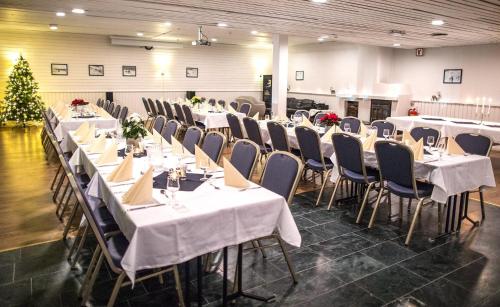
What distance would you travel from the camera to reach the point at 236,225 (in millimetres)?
2475

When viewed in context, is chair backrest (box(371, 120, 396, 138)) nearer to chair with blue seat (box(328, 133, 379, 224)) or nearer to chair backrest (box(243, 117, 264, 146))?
chair with blue seat (box(328, 133, 379, 224))

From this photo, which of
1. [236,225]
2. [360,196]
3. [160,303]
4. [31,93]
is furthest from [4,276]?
[31,93]

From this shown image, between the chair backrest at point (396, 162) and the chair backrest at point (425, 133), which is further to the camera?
the chair backrest at point (425, 133)

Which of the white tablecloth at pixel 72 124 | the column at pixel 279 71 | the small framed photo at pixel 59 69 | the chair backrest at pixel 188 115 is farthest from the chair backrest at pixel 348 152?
the small framed photo at pixel 59 69

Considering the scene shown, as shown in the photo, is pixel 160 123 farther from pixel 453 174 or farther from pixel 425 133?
pixel 453 174

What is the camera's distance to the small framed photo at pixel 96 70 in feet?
44.8

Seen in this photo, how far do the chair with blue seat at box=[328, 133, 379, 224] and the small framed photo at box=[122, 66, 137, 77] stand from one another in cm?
1155

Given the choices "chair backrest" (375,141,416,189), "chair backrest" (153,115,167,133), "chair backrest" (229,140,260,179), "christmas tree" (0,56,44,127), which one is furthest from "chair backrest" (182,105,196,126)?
"chair backrest" (375,141,416,189)

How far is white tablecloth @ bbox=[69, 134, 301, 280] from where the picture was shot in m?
2.19

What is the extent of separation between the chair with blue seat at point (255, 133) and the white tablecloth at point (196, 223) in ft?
10.6

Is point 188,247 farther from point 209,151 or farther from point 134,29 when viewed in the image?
point 134,29

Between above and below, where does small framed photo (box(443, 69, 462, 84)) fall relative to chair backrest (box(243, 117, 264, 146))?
above

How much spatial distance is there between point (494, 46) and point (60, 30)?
1362cm

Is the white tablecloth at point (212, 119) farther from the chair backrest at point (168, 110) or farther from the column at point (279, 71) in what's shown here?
the column at point (279, 71)
